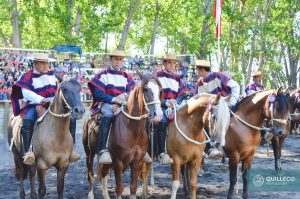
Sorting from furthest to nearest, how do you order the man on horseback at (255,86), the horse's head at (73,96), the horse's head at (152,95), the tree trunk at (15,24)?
1. the tree trunk at (15,24)
2. the man on horseback at (255,86)
3. the horse's head at (152,95)
4. the horse's head at (73,96)

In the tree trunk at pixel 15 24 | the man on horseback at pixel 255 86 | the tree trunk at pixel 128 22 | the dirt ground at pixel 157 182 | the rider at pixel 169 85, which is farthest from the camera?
the tree trunk at pixel 128 22

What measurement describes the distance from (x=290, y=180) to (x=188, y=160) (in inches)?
72.4

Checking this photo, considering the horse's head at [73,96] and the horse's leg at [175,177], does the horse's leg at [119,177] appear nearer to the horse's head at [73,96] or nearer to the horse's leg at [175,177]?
the horse's leg at [175,177]

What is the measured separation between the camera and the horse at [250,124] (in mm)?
9336

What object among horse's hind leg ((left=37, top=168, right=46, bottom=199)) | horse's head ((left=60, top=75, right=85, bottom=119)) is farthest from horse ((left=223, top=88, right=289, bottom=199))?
horse's hind leg ((left=37, top=168, right=46, bottom=199))

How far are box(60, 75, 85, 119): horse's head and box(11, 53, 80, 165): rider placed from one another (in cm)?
60

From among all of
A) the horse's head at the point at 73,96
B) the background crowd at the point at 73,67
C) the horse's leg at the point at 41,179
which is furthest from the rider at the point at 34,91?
the background crowd at the point at 73,67

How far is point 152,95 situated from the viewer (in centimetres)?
786

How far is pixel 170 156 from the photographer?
8766 mm

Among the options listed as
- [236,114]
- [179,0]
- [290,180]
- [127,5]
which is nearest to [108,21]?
[127,5]

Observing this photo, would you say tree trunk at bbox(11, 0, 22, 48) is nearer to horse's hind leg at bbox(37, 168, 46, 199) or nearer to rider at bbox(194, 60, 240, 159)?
rider at bbox(194, 60, 240, 159)

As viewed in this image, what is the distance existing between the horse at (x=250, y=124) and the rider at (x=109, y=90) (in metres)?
1.64

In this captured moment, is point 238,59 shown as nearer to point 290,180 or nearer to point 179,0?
point 179,0

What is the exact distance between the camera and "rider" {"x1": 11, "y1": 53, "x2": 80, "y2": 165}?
27.5 feet
